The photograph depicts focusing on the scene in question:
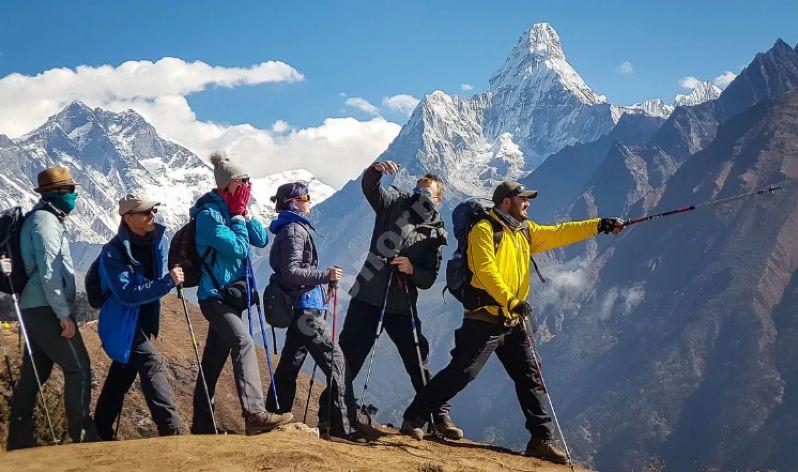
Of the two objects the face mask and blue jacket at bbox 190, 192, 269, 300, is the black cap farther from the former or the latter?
the face mask

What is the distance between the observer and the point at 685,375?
193 metres

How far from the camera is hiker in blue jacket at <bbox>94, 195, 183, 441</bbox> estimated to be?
7.39m

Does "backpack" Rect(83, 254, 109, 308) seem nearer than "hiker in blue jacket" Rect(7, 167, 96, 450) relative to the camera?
No

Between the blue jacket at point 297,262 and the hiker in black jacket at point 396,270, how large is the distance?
0.72 meters

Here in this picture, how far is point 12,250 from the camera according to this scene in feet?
24.1

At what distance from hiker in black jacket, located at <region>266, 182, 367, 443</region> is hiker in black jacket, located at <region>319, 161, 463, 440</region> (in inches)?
22.6

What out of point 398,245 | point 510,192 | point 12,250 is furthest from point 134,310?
point 510,192

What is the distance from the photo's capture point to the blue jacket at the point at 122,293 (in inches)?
290

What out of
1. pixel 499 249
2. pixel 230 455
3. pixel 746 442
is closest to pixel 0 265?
pixel 230 455

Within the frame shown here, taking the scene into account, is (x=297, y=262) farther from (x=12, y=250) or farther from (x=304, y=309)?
(x=12, y=250)

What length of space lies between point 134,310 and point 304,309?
6.04 feet

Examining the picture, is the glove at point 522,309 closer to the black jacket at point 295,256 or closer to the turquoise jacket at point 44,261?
the black jacket at point 295,256

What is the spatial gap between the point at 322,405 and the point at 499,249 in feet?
9.43

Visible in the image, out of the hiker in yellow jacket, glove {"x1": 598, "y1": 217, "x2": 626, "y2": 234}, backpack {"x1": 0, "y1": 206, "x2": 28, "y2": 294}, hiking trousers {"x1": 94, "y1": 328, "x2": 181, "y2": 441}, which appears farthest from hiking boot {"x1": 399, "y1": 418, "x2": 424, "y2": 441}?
backpack {"x1": 0, "y1": 206, "x2": 28, "y2": 294}
